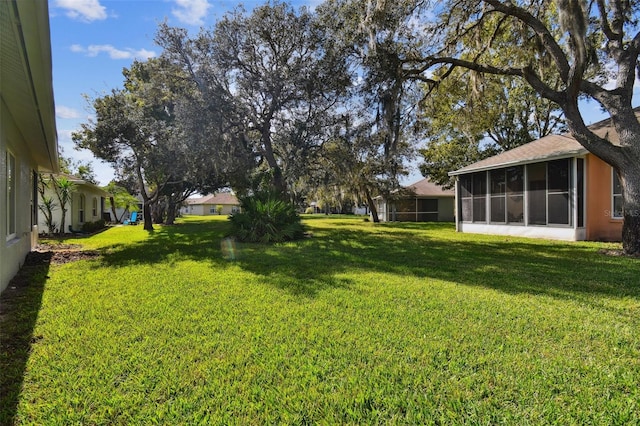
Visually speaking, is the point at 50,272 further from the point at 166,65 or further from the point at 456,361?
the point at 166,65

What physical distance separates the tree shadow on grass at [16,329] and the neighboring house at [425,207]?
2518 cm

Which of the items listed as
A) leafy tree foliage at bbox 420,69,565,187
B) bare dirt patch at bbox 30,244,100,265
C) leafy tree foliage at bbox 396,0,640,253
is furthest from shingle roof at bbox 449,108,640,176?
bare dirt patch at bbox 30,244,100,265

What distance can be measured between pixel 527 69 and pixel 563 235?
19.7 ft

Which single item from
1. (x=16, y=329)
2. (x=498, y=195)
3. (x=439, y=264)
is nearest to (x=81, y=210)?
(x=16, y=329)

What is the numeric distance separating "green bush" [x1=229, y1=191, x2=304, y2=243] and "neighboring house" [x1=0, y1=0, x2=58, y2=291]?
5639 millimetres

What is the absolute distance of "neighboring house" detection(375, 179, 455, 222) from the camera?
29.0m

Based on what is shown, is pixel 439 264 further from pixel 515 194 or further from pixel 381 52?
pixel 515 194

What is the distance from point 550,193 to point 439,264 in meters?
7.60

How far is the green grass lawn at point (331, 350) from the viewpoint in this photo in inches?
85.3

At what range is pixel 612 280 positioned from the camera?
5.65m

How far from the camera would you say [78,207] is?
55.4 feet

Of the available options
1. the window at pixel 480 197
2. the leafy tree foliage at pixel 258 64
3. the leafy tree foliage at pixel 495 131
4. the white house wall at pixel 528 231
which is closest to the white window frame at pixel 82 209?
the leafy tree foliage at pixel 258 64

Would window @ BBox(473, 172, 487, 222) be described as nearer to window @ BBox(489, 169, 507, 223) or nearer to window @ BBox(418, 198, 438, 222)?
window @ BBox(489, 169, 507, 223)

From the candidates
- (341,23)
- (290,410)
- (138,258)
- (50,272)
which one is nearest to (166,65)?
(341,23)
